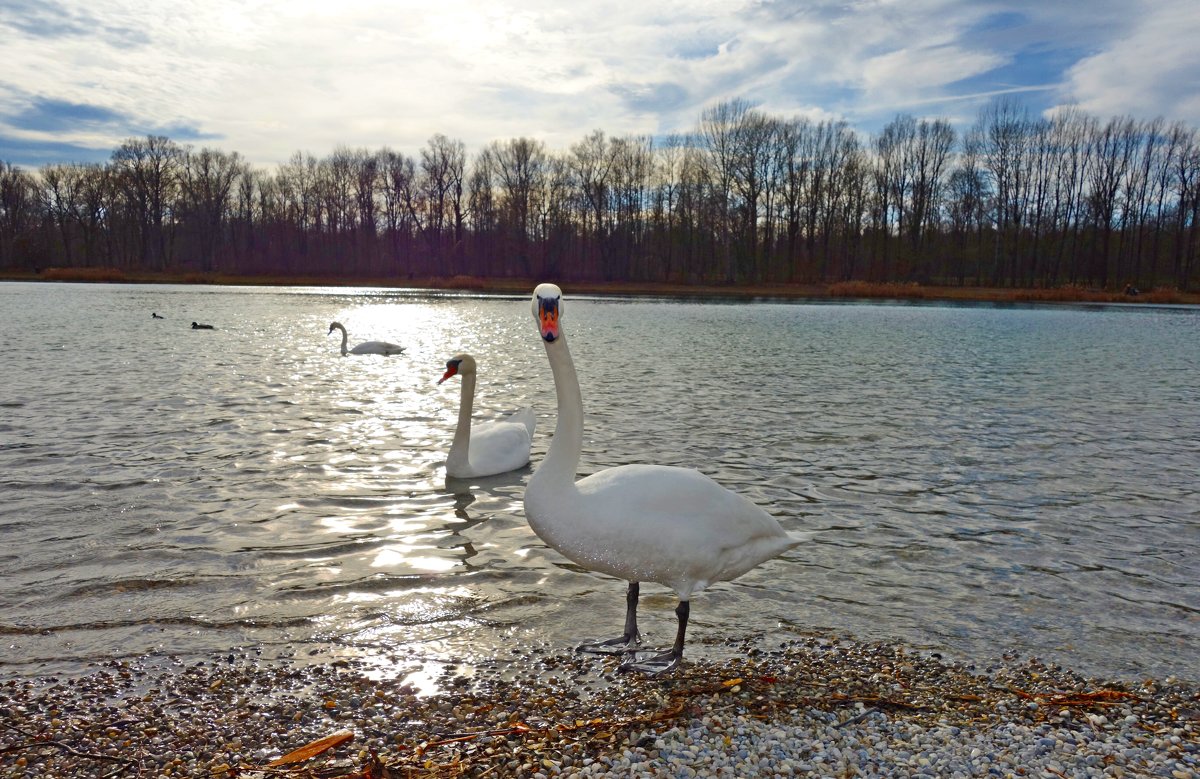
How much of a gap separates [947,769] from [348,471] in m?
6.30

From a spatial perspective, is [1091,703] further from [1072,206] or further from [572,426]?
[1072,206]

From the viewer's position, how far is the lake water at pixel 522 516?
4.62 meters

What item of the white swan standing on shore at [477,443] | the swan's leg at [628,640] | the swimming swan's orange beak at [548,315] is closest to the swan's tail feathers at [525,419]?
the white swan standing on shore at [477,443]

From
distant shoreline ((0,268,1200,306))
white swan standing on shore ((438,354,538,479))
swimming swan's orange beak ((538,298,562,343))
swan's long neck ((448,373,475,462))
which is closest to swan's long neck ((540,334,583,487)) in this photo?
swimming swan's orange beak ((538,298,562,343))

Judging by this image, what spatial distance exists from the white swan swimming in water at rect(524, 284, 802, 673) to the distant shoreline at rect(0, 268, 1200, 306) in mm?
53422

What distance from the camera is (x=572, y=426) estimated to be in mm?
4137

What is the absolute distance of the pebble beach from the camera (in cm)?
310

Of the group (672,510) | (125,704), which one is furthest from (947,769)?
(125,704)

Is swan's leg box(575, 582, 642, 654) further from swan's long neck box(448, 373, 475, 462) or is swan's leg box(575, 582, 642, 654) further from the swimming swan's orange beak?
swan's long neck box(448, 373, 475, 462)

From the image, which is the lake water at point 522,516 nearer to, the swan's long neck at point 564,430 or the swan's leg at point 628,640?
the swan's leg at point 628,640

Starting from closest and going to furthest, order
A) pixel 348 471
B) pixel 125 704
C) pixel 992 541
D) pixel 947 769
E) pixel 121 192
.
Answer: pixel 947 769, pixel 125 704, pixel 992 541, pixel 348 471, pixel 121 192

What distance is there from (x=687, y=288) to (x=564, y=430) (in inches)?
2509

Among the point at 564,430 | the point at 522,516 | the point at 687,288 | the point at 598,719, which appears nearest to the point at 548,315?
the point at 564,430

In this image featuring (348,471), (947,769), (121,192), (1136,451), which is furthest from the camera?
(121,192)
